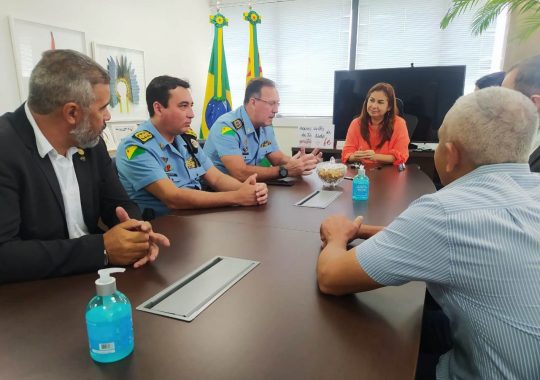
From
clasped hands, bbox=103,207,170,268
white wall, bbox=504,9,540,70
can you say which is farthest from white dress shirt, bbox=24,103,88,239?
white wall, bbox=504,9,540,70

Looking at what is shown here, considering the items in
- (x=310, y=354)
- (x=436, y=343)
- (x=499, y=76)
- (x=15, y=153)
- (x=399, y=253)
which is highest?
(x=499, y=76)

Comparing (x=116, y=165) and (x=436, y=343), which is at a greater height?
(x=116, y=165)

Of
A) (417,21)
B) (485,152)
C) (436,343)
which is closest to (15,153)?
(485,152)

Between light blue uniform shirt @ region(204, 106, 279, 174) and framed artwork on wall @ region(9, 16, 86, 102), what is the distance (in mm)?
1357

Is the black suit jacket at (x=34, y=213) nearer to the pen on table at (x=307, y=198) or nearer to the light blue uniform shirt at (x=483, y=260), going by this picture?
the light blue uniform shirt at (x=483, y=260)

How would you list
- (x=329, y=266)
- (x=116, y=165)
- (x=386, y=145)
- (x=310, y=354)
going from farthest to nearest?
(x=386, y=145), (x=116, y=165), (x=329, y=266), (x=310, y=354)

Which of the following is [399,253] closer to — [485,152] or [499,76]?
[485,152]

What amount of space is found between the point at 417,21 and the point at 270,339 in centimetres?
453

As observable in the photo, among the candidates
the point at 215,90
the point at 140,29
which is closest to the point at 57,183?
the point at 140,29

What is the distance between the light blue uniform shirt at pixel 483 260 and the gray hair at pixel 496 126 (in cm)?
3

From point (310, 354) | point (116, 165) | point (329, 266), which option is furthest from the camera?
point (116, 165)

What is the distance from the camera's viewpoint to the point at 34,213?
43.9 inches

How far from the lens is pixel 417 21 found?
4.26 metres

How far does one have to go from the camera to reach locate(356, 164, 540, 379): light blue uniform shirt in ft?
2.39
